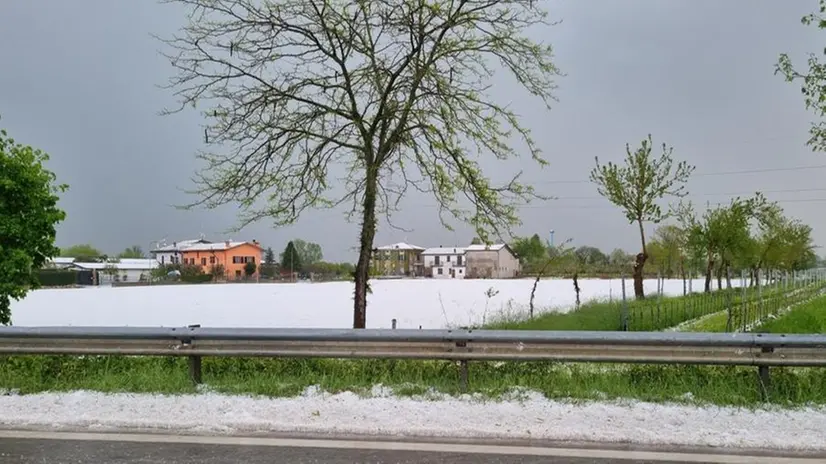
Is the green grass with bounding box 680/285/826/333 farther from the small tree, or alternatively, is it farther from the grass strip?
the small tree

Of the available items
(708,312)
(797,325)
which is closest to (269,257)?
(708,312)

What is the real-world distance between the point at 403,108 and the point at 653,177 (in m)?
A: 18.4

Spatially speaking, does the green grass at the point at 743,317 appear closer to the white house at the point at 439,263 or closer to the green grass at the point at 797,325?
the green grass at the point at 797,325

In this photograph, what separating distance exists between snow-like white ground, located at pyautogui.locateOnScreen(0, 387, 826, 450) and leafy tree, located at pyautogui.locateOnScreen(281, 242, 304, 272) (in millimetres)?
37892

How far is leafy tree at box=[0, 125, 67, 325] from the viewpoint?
31.2 ft

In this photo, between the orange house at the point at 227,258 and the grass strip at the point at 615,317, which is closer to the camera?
the grass strip at the point at 615,317

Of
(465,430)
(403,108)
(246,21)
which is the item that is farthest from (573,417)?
(246,21)

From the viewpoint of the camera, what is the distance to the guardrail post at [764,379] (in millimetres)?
5582

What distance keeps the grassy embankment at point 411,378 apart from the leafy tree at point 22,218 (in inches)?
123

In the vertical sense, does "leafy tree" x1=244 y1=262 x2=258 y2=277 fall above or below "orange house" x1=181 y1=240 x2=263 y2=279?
below

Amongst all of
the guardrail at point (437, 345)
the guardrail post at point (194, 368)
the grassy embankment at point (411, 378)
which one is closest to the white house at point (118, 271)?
the grassy embankment at point (411, 378)

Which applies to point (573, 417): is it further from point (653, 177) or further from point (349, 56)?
point (653, 177)

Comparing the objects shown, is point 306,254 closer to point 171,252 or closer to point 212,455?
point 171,252

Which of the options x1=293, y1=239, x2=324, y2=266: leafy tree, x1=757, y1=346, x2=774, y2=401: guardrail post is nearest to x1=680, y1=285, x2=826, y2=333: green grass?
x1=757, y1=346, x2=774, y2=401: guardrail post
